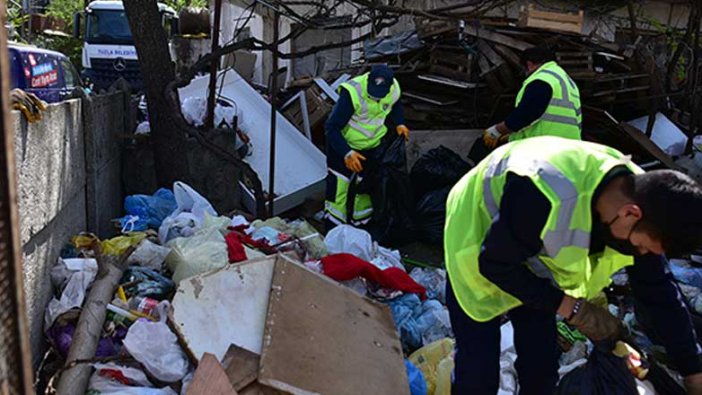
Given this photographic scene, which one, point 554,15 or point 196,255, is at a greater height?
point 554,15

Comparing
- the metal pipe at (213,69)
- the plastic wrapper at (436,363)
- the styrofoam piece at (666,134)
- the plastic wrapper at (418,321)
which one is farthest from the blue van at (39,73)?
the styrofoam piece at (666,134)

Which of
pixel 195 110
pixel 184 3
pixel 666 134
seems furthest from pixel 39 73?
pixel 184 3

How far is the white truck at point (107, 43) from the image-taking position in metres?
11.9

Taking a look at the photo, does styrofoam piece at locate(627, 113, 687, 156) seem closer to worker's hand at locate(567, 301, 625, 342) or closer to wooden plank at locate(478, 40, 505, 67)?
wooden plank at locate(478, 40, 505, 67)

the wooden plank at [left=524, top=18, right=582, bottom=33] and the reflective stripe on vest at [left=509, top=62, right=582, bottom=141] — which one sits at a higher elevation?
the wooden plank at [left=524, top=18, right=582, bottom=33]

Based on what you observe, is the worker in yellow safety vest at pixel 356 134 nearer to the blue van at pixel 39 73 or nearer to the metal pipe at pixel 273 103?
the metal pipe at pixel 273 103

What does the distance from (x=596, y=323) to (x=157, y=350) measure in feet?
5.77

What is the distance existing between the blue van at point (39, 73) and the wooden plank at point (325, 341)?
2823 millimetres

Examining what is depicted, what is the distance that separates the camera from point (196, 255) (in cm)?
351

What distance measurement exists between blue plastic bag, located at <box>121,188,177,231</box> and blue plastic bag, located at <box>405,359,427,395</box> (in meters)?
2.23

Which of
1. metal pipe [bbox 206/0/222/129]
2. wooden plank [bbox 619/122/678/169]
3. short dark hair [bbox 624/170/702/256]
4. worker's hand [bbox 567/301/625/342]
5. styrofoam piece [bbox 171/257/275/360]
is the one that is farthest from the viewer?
wooden plank [bbox 619/122/678/169]

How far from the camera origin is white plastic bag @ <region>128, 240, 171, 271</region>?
365 centimetres

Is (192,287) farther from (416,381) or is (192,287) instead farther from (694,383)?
(694,383)

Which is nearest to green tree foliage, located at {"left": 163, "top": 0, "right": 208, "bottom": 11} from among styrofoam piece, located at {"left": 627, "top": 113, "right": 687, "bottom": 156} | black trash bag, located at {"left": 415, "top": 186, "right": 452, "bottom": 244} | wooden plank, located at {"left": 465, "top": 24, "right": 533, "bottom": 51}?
wooden plank, located at {"left": 465, "top": 24, "right": 533, "bottom": 51}
